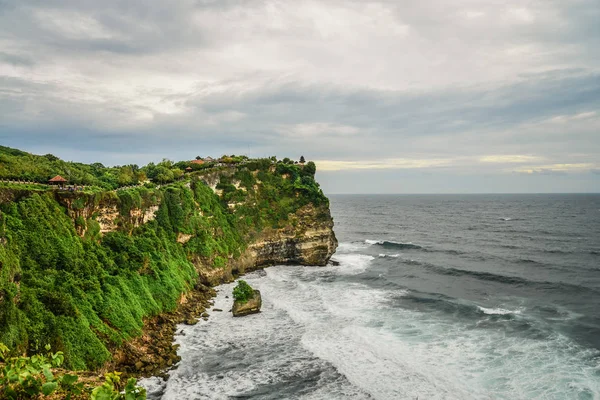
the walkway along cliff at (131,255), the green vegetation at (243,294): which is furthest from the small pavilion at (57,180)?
the green vegetation at (243,294)

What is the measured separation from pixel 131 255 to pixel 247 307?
12.5 meters

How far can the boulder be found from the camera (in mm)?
37125

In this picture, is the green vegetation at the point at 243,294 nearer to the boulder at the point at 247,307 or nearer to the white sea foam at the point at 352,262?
the boulder at the point at 247,307

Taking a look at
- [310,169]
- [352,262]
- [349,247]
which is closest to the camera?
[352,262]

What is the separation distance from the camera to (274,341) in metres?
31.4

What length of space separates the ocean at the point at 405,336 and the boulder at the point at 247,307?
0.86 m

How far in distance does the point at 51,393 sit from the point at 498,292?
48.7 metres

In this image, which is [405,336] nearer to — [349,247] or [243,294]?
[243,294]

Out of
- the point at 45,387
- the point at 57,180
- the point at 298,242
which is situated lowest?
the point at 298,242

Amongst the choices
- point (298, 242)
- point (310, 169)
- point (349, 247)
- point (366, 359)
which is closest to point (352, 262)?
point (298, 242)

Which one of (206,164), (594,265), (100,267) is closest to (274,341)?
(100,267)

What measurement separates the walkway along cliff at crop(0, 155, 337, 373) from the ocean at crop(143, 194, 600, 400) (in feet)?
10.8

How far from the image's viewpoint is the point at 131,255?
3547 centimetres

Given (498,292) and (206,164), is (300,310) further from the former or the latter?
(206,164)
